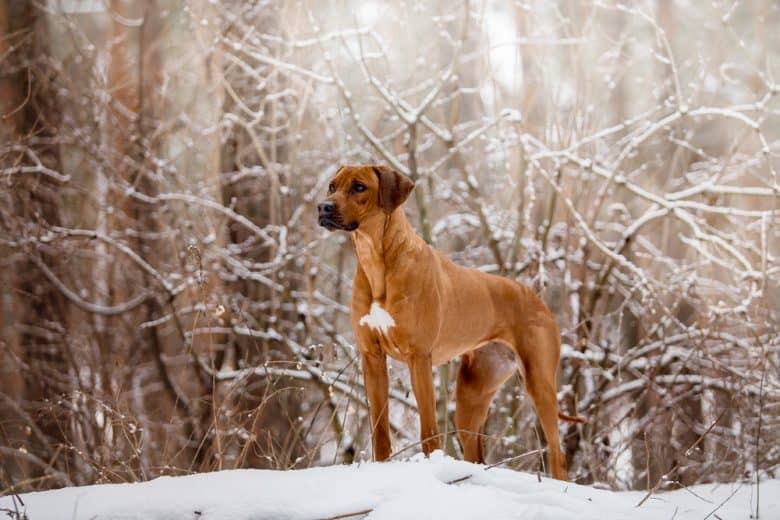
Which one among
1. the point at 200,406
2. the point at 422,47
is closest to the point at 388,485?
the point at 422,47

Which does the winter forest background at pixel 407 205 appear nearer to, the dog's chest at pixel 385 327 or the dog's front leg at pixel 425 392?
the dog's front leg at pixel 425 392

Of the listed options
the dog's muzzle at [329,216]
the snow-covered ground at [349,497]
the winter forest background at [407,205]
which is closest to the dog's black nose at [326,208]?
the dog's muzzle at [329,216]

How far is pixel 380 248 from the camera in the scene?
3.47m

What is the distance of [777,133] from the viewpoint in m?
8.91

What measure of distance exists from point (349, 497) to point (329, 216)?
133 cm

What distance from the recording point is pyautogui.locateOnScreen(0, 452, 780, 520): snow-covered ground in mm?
2260

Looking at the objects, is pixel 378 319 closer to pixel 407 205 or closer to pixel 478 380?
pixel 478 380

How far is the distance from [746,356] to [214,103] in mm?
6005

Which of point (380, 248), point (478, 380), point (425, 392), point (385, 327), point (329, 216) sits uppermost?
point (329, 216)

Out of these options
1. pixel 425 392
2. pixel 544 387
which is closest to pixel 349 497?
pixel 425 392

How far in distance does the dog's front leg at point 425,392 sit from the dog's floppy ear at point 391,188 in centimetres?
70

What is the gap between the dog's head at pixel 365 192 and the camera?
11.1ft

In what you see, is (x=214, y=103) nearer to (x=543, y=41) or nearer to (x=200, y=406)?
(x=200, y=406)

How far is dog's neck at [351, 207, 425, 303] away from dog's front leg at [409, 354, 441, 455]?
33cm
